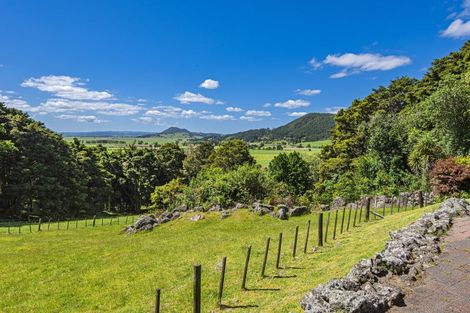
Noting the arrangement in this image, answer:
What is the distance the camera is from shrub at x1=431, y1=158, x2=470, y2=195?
25.4 meters

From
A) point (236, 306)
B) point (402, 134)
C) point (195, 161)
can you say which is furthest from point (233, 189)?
point (195, 161)

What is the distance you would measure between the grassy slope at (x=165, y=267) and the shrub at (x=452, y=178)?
273 inches

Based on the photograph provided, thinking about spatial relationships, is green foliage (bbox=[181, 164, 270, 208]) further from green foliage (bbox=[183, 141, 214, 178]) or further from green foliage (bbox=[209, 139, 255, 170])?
green foliage (bbox=[183, 141, 214, 178])

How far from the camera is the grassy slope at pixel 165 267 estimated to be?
1310 cm

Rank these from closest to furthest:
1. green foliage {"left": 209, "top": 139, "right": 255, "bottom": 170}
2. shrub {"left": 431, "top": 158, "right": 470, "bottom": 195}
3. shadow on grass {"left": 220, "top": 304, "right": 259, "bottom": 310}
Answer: shadow on grass {"left": 220, "top": 304, "right": 259, "bottom": 310} < shrub {"left": 431, "top": 158, "right": 470, "bottom": 195} < green foliage {"left": 209, "top": 139, "right": 255, "bottom": 170}

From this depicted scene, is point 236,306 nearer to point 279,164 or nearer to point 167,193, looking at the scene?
point 279,164

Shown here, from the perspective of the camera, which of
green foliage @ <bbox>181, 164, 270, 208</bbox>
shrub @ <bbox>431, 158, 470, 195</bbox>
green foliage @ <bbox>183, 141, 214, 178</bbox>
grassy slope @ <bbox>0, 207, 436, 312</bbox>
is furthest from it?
green foliage @ <bbox>183, 141, 214, 178</bbox>

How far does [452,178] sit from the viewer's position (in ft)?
84.5

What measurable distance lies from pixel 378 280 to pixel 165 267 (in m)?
13.0

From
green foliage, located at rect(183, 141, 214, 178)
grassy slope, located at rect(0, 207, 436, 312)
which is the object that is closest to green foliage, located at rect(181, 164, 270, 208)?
grassy slope, located at rect(0, 207, 436, 312)

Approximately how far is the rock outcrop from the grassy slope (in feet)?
5.39

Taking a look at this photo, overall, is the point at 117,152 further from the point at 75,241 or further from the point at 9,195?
the point at 75,241

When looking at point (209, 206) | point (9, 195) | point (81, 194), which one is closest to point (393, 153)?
point (209, 206)

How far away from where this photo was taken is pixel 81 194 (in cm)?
5628
